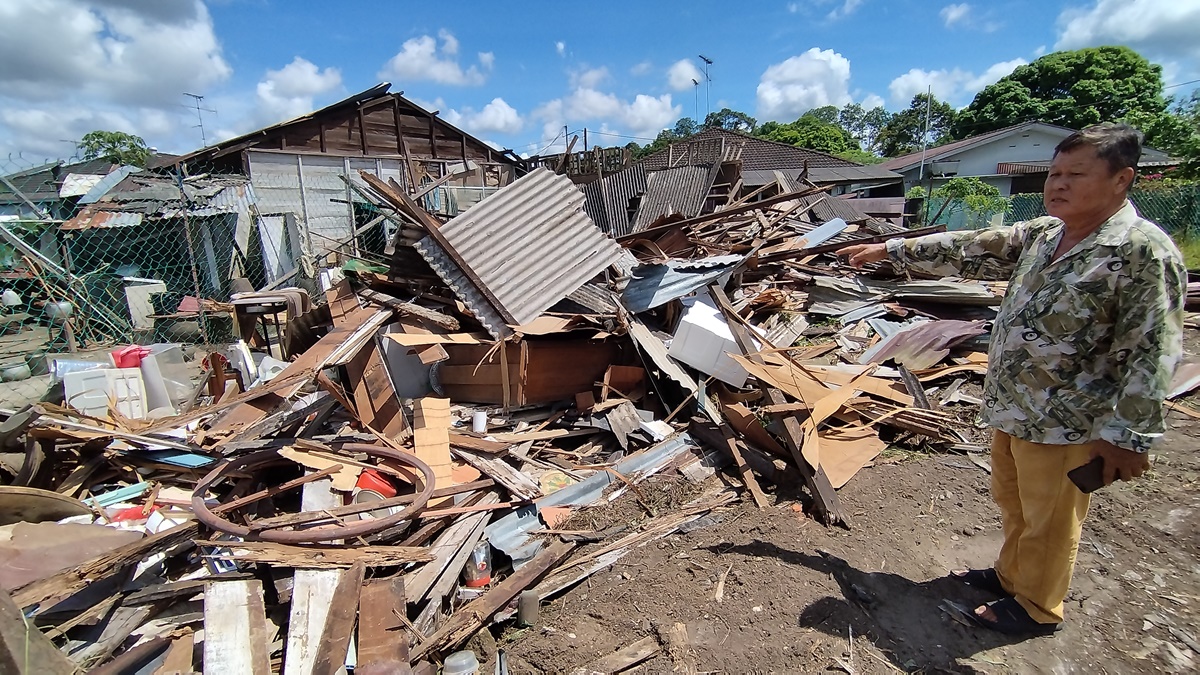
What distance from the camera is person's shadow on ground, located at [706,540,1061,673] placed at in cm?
231

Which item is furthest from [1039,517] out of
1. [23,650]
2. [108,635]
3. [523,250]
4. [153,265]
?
[153,265]

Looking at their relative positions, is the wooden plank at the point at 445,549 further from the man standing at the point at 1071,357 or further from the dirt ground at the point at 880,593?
the man standing at the point at 1071,357

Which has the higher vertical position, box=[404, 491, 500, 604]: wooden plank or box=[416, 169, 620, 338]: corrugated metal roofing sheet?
box=[416, 169, 620, 338]: corrugated metal roofing sheet

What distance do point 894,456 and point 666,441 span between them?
167cm

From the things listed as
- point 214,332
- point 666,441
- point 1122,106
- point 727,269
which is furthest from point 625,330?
point 1122,106

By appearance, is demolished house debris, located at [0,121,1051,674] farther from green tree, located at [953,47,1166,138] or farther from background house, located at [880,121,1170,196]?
green tree, located at [953,47,1166,138]

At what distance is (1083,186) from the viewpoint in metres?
1.95

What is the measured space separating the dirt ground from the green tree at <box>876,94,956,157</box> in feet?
167

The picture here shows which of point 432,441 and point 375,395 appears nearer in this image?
point 432,441

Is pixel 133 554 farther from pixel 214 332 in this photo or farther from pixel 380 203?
pixel 214 332

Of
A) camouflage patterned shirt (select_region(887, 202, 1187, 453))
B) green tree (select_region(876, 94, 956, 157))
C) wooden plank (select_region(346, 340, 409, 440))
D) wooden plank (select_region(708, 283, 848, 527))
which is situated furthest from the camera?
green tree (select_region(876, 94, 956, 157))

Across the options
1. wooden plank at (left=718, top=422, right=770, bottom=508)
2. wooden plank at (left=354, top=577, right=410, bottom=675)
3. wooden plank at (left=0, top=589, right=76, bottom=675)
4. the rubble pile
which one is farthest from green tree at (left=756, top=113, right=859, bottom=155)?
wooden plank at (left=0, top=589, right=76, bottom=675)

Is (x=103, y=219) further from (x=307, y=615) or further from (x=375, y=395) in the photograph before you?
(x=307, y=615)

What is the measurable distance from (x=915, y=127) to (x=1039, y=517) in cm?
5611
